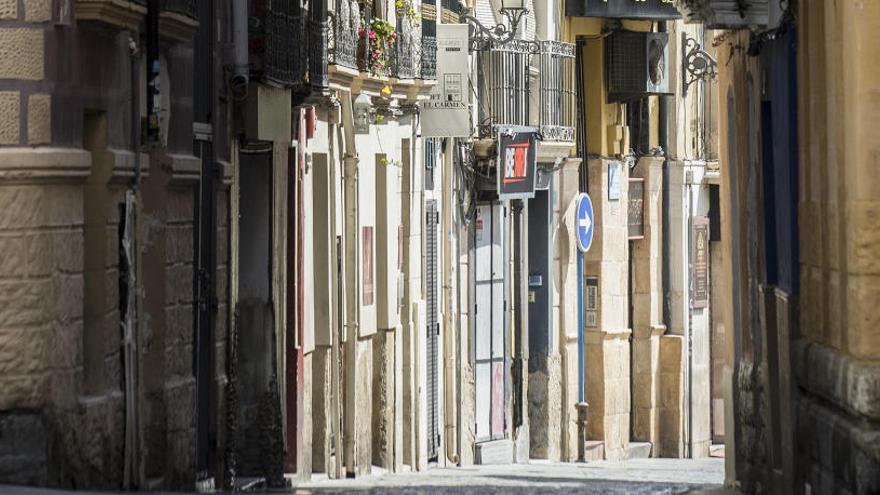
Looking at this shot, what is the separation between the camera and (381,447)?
82.7 ft

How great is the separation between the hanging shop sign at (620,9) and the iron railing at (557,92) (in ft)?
4.66

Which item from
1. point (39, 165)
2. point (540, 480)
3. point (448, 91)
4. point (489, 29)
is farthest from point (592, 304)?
point (39, 165)

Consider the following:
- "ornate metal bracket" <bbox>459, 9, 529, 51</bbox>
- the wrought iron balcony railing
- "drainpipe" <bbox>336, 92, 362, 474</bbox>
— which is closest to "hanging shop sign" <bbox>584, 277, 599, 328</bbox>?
"ornate metal bracket" <bbox>459, 9, 529, 51</bbox>

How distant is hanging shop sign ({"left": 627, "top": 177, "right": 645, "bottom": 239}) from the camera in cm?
3550

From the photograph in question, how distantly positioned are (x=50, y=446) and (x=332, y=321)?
32.5 ft

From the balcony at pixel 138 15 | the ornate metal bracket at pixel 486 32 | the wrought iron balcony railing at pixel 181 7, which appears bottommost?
the balcony at pixel 138 15

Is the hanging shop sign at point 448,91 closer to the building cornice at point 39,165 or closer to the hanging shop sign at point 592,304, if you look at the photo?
the hanging shop sign at point 592,304

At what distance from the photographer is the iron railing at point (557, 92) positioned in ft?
102

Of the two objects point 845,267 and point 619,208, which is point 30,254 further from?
point 619,208

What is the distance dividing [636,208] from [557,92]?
14.6 feet

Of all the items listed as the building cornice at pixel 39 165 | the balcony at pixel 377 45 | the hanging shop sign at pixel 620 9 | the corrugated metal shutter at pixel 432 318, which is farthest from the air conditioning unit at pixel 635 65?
the building cornice at pixel 39 165

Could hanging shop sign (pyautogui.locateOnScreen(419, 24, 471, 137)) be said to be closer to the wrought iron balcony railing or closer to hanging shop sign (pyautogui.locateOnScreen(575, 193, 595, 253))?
hanging shop sign (pyautogui.locateOnScreen(575, 193, 595, 253))

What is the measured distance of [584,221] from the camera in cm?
3312

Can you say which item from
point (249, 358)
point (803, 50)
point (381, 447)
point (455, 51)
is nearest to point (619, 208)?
point (455, 51)
